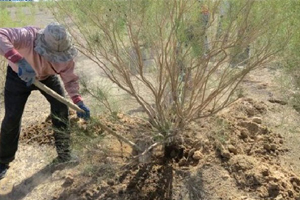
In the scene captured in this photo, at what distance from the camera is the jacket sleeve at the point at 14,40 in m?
3.11

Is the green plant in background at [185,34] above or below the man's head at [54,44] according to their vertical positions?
above

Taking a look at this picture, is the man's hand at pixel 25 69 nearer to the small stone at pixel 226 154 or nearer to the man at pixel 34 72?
the man at pixel 34 72

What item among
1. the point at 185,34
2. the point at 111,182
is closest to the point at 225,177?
the point at 111,182

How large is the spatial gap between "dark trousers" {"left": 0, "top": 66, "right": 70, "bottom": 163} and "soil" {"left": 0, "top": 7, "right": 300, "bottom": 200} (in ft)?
0.59

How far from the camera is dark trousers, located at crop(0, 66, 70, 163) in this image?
371 cm

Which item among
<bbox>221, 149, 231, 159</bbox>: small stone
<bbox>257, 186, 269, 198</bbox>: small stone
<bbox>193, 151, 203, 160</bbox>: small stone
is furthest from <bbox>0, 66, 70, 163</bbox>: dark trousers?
<bbox>257, 186, 269, 198</bbox>: small stone

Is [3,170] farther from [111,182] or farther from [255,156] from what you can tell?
[255,156]

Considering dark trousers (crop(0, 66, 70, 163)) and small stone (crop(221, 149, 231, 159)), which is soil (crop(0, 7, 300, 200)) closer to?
small stone (crop(221, 149, 231, 159))

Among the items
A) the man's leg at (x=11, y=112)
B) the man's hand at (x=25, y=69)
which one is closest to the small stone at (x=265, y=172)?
the man's hand at (x=25, y=69)

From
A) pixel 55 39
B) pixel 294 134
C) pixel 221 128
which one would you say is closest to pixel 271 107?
pixel 294 134

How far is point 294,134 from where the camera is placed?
4.61 meters

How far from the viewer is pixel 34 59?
3566 millimetres

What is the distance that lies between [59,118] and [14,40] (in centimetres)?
89

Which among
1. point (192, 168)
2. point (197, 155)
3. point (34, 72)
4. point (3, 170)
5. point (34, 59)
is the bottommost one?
point (3, 170)
